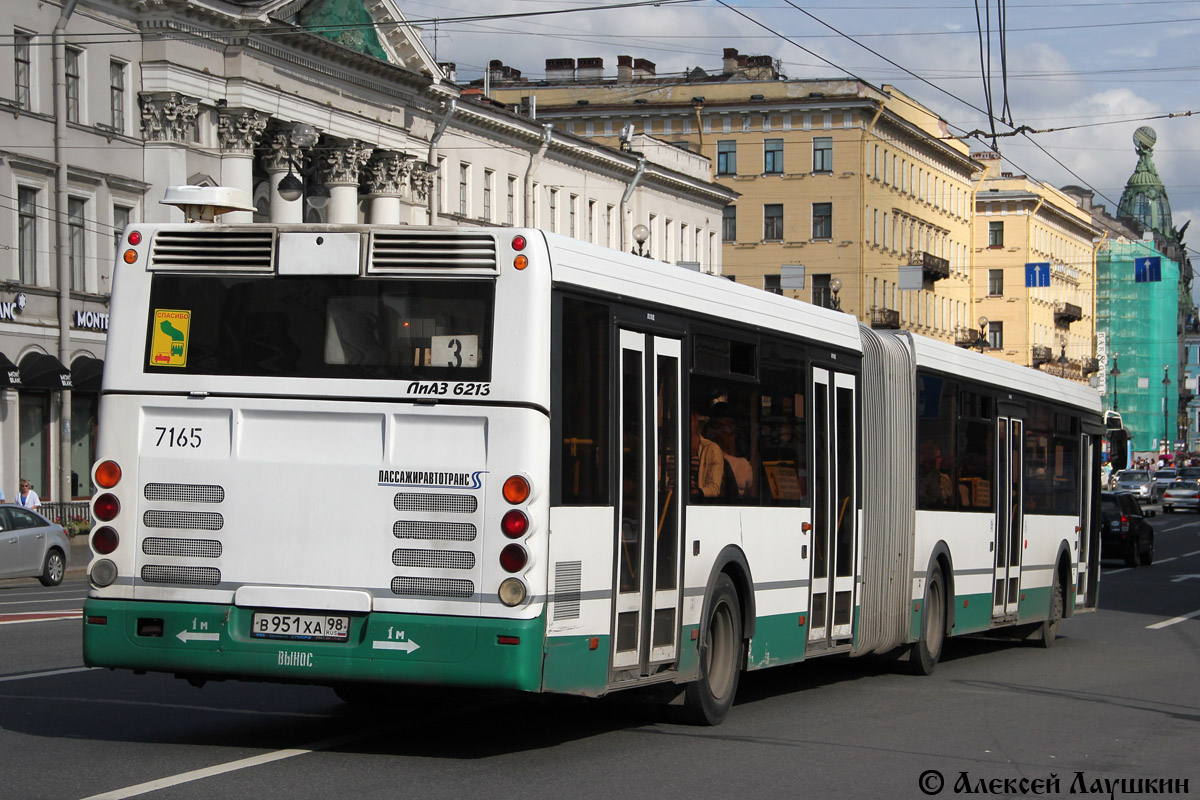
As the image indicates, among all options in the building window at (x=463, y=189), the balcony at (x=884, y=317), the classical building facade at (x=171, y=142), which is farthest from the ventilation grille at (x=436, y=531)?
the balcony at (x=884, y=317)

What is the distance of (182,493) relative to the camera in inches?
368

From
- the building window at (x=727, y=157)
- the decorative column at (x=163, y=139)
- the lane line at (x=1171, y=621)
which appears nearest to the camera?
the lane line at (x=1171, y=621)

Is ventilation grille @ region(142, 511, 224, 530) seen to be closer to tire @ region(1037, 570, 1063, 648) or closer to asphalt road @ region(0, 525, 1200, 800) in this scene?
asphalt road @ region(0, 525, 1200, 800)

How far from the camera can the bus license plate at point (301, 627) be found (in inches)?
357

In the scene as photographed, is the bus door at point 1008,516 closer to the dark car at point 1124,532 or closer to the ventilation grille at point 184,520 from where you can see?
the ventilation grille at point 184,520

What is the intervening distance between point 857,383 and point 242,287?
19.3 feet

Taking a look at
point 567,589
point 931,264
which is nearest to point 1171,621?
point 567,589

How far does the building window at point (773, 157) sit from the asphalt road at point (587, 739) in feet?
249

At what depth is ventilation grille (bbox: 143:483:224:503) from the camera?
367 inches

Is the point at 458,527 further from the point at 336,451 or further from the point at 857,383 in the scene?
the point at 857,383

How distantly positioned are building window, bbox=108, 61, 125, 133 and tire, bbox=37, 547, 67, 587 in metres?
16.1

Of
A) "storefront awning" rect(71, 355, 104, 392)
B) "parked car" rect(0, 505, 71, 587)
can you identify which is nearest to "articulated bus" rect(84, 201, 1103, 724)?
"parked car" rect(0, 505, 71, 587)

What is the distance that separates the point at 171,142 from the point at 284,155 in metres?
5.02

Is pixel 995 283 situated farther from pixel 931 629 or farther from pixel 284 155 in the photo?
pixel 931 629
